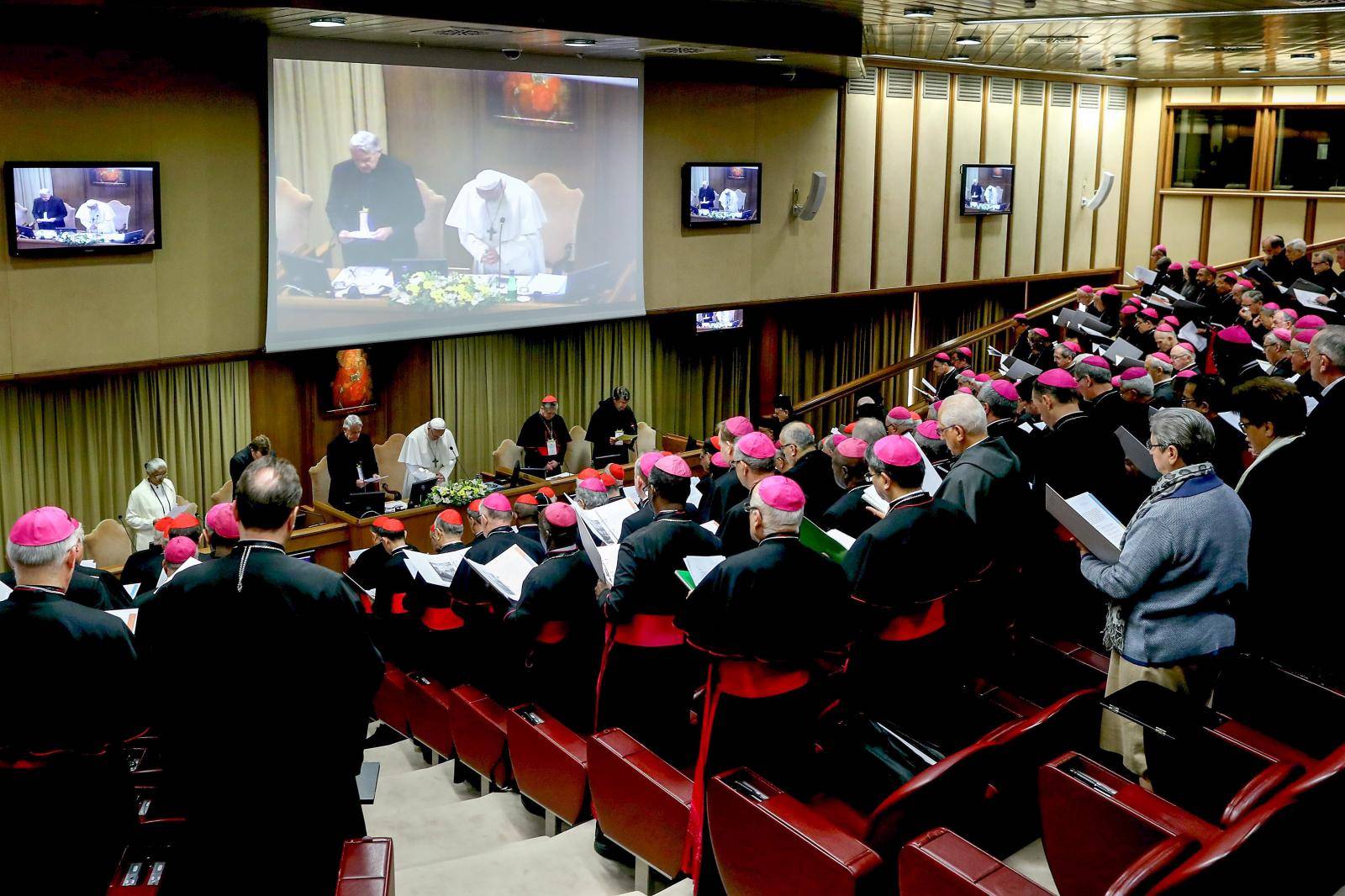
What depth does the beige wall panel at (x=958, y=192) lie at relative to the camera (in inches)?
553

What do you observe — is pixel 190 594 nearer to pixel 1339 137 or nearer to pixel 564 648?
pixel 564 648

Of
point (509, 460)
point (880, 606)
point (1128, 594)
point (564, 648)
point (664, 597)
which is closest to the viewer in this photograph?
point (1128, 594)

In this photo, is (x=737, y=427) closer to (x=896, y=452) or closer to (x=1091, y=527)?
(x=896, y=452)

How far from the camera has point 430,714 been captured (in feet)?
18.0

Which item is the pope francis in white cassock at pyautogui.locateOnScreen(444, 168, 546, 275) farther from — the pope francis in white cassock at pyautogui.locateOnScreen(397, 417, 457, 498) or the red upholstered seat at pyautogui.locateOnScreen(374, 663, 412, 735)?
the red upholstered seat at pyautogui.locateOnScreen(374, 663, 412, 735)

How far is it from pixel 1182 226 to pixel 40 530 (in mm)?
15721

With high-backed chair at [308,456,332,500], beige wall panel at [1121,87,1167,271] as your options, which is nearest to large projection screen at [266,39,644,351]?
high-backed chair at [308,456,332,500]

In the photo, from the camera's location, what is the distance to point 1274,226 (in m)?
15.1

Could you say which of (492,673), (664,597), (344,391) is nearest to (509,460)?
(344,391)

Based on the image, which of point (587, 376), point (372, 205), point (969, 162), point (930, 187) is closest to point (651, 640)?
point (372, 205)

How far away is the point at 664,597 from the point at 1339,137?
13.9 meters

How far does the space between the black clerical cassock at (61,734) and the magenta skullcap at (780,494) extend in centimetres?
179

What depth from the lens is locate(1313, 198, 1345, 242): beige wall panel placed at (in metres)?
14.6

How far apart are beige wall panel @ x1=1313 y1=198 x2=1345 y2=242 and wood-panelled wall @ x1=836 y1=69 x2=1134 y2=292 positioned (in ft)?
8.06
